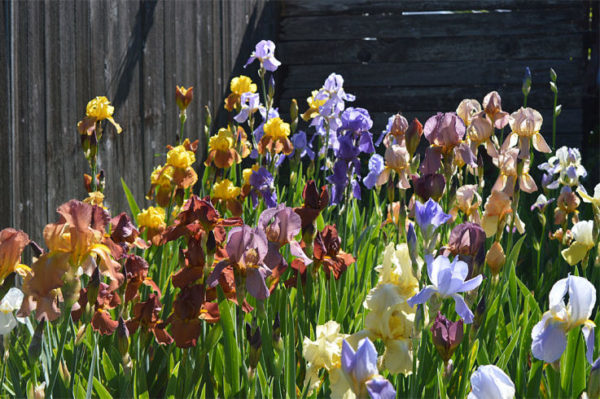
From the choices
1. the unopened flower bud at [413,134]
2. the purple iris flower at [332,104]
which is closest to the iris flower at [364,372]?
the unopened flower bud at [413,134]

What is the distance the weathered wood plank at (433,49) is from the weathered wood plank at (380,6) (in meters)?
0.27

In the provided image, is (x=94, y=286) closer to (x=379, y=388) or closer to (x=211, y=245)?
(x=211, y=245)

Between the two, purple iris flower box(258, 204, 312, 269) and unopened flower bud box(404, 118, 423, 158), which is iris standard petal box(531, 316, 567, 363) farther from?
unopened flower bud box(404, 118, 423, 158)

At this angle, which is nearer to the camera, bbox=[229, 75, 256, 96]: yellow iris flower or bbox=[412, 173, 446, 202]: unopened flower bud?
bbox=[412, 173, 446, 202]: unopened flower bud

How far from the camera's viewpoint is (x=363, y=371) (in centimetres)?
75

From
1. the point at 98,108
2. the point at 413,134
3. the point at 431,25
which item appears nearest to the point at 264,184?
the point at 98,108

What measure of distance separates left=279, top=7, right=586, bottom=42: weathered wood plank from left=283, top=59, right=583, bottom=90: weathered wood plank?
0.25 metres

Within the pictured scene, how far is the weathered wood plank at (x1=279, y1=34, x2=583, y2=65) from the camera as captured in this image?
5637 mm

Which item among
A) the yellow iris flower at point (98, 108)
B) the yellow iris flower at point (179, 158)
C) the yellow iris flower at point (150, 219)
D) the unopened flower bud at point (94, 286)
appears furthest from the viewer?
the yellow iris flower at point (98, 108)

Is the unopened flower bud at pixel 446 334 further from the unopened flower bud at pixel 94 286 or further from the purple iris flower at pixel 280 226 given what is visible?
the unopened flower bud at pixel 94 286

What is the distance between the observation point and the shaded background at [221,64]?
268 centimetres

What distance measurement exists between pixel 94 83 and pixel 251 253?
2.27 meters

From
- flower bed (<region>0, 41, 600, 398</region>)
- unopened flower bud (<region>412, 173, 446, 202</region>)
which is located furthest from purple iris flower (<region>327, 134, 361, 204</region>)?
unopened flower bud (<region>412, 173, 446, 202</region>)

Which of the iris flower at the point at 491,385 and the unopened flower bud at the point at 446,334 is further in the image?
the unopened flower bud at the point at 446,334
